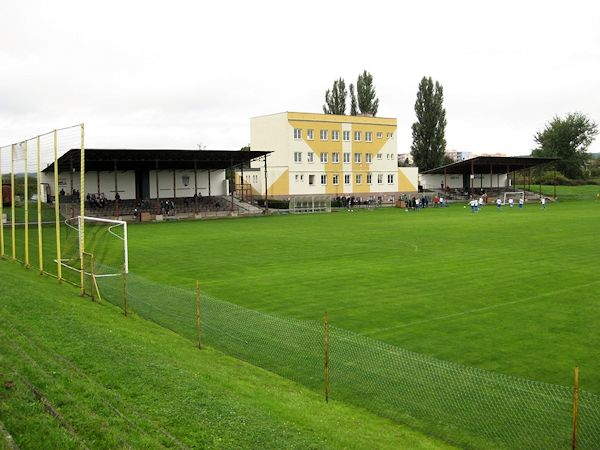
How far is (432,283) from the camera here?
69.9 ft

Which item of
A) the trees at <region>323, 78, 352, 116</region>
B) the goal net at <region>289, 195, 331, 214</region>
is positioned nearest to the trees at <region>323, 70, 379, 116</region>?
the trees at <region>323, 78, 352, 116</region>

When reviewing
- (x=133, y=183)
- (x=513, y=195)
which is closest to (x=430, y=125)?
(x=513, y=195)

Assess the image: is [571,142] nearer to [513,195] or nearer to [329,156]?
[513,195]

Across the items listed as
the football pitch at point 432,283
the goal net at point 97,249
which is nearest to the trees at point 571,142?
the football pitch at point 432,283

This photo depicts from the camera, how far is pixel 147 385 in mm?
9633

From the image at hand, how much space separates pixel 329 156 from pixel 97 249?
58005mm

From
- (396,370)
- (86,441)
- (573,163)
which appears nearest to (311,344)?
(396,370)

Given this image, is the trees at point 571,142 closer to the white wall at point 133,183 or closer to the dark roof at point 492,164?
the dark roof at point 492,164

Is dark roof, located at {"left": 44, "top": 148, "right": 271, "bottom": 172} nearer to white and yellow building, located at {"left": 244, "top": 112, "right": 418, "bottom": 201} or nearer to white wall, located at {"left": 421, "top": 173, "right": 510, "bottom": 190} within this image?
white and yellow building, located at {"left": 244, "top": 112, "right": 418, "bottom": 201}

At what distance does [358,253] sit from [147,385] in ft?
69.1

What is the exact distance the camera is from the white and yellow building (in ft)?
262

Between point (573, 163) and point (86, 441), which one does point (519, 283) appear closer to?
point (86, 441)

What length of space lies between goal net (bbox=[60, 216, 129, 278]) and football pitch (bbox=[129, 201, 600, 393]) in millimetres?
1116

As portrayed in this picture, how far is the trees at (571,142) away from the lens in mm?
121750
